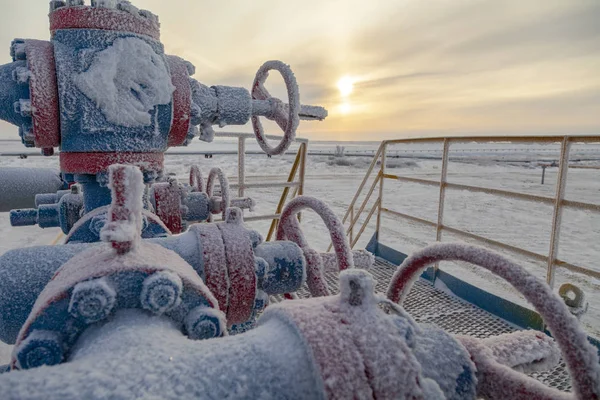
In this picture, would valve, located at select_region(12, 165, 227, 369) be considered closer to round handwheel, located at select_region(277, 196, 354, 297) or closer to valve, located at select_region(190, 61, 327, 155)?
round handwheel, located at select_region(277, 196, 354, 297)

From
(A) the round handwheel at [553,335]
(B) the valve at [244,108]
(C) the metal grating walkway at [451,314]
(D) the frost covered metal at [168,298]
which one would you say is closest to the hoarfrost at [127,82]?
(D) the frost covered metal at [168,298]

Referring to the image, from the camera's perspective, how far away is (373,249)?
13.1 feet

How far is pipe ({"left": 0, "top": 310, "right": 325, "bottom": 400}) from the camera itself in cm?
42

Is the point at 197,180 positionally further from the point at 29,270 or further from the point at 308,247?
the point at 29,270

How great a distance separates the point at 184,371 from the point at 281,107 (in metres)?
1.46

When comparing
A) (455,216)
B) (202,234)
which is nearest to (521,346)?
(202,234)

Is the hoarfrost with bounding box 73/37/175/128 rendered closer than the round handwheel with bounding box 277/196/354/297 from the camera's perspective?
No

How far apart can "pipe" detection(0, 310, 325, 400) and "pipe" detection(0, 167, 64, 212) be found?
3078mm

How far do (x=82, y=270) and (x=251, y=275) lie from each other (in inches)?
16.2

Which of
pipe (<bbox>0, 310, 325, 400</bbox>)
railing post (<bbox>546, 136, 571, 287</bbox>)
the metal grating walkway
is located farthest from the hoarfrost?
railing post (<bbox>546, 136, 571, 287</bbox>)

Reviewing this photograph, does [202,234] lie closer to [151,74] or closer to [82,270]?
[82,270]

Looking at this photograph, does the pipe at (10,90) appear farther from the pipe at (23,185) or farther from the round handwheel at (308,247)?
the pipe at (23,185)

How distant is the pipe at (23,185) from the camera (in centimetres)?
296

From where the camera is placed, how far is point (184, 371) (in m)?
0.47
